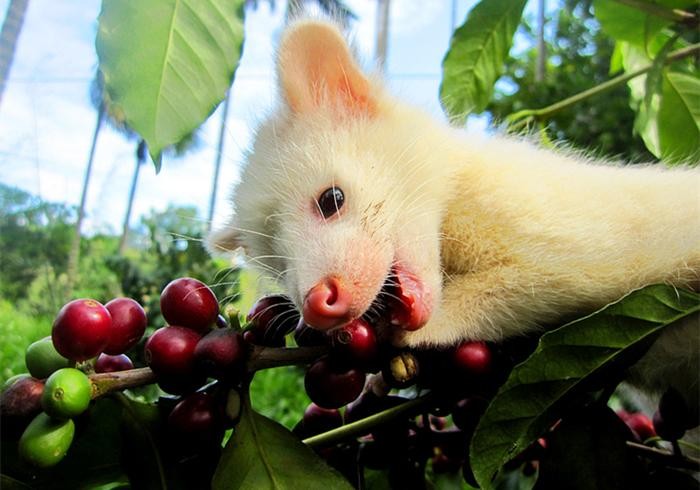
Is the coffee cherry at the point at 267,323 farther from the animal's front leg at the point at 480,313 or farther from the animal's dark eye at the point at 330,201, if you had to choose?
the animal's dark eye at the point at 330,201

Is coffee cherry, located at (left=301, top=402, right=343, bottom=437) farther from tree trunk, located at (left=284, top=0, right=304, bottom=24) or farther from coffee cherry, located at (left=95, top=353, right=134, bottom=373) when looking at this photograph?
tree trunk, located at (left=284, top=0, right=304, bottom=24)

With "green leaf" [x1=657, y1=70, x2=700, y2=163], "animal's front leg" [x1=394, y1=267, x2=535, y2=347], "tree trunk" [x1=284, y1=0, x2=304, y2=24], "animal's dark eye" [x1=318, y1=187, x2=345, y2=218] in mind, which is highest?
"tree trunk" [x1=284, y1=0, x2=304, y2=24]

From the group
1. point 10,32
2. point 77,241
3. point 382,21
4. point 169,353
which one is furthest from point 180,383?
point 382,21

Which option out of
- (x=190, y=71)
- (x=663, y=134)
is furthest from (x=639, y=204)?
(x=190, y=71)

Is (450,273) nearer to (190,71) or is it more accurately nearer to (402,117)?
(402,117)

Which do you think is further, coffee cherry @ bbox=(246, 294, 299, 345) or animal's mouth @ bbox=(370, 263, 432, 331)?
animal's mouth @ bbox=(370, 263, 432, 331)

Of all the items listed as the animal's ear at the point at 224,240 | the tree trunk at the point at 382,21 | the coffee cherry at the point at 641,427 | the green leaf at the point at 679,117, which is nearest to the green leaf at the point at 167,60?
the animal's ear at the point at 224,240

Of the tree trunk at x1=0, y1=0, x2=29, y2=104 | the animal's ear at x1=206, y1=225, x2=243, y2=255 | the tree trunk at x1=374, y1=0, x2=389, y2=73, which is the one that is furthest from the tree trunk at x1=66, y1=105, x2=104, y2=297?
the tree trunk at x1=374, y1=0, x2=389, y2=73

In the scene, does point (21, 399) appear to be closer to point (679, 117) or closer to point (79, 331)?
point (79, 331)
